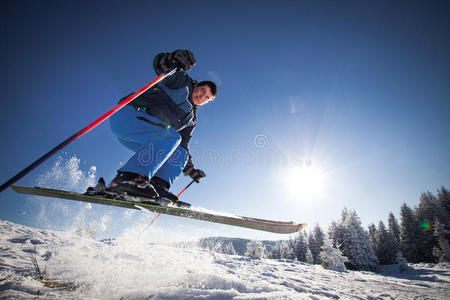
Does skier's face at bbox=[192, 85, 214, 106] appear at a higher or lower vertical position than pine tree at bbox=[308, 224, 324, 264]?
higher

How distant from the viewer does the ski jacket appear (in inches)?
100

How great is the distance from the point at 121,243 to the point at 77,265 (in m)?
0.99

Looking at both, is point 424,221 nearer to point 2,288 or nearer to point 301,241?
point 301,241

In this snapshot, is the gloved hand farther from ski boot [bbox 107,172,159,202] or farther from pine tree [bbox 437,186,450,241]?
pine tree [bbox 437,186,450,241]

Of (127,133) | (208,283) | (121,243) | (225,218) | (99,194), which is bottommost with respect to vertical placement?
(208,283)

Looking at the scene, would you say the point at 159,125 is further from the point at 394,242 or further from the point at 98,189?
the point at 394,242

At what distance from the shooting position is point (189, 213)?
235 cm

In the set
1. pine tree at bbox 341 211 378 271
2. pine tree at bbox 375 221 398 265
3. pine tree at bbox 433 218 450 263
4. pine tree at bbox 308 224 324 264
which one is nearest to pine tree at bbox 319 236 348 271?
pine tree at bbox 341 211 378 271

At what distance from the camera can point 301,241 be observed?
3216 cm

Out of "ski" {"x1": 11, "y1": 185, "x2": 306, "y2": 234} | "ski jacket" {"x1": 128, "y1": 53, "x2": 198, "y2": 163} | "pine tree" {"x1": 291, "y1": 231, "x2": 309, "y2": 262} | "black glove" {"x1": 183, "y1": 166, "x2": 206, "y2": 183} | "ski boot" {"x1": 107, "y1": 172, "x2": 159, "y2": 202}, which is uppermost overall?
"ski jacket" {"x1": 128, "y1": 53, "x2": 198, "y2": 163}

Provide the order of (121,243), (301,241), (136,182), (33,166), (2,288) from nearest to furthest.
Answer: (2,288) → (33,166) → (136,182) → (121,243) → (301,241)

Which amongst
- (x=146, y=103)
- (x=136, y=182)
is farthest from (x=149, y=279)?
(x=146, y=103)

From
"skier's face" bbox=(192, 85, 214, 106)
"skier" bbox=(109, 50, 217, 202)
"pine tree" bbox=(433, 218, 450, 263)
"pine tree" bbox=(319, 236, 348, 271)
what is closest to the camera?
"skier" bbox=(109, 50, 217, 202)

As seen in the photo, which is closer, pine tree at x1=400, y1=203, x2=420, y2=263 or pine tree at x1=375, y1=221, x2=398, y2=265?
pine tree at x1=400, y1=203, x2=420, y2=263
